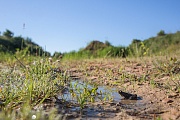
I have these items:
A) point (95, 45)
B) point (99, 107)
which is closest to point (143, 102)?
point (99, 107)

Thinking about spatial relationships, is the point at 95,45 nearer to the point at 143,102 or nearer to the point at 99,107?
the point at 143,102

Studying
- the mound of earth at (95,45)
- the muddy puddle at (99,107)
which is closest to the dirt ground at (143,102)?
the muddy puddle at (99,107)

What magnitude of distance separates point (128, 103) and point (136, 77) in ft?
4.60

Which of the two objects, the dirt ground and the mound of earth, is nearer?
the dirt ground

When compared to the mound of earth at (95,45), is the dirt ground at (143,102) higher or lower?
lower

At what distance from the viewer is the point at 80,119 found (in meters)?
2.08

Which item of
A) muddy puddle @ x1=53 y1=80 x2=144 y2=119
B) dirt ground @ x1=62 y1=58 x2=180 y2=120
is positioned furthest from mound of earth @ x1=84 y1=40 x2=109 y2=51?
muddy puddle @ x1=53 y1=80 x2=144 y2=119

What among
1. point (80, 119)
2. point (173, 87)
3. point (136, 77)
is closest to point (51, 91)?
point (80, 119)

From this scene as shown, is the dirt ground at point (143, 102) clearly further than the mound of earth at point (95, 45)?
No

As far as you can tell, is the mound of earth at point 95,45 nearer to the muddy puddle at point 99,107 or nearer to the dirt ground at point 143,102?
the dirt ground at point 143,102

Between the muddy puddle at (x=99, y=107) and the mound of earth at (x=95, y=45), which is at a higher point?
the mound of earth at (x=95, y=45)

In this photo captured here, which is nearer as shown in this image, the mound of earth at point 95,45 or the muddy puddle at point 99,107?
the muddy puddle at point 99,107

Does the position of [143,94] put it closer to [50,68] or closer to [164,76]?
[164,76]

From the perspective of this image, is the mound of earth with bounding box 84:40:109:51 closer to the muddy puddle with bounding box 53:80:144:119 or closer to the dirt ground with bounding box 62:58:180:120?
the dirt ground with bounding box 62:58:180:120
